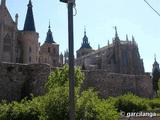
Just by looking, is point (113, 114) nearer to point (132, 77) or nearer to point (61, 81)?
point (61, 81)

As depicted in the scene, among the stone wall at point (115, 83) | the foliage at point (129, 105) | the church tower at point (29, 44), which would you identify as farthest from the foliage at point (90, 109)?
the church tower at point (29, 44)

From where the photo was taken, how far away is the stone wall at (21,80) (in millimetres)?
33344

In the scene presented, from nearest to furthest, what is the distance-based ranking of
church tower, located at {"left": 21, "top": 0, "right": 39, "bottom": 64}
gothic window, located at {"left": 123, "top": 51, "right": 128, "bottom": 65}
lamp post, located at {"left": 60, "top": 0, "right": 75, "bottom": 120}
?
lamp post, located at {"left": 60, "top": 0, "right": 75, "bottom": 120}
church tower, located at {"left": 21, "top": 0, "right": 39, "bottom": 64}
gothic window, located at {"left": 123, "top": 51, "right": 128, "bottom": 65}

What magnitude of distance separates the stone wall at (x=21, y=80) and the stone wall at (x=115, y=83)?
239 inches

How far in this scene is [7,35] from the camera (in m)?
61.9

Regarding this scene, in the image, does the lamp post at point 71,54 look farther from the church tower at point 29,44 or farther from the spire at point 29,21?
the spire at point 29,21

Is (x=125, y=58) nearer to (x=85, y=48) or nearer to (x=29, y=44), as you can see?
(x=85, y=48)

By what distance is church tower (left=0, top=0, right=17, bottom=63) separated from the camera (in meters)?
60.9

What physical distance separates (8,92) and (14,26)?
30.7 metres

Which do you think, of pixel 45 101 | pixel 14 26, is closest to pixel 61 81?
pixel 45 101

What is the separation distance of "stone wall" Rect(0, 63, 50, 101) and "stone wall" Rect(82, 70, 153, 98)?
19.9 ft

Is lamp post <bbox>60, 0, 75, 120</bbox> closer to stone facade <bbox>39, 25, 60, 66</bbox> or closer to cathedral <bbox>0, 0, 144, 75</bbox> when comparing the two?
cathedral <bbox>0, 0, 144, 75</bbox>

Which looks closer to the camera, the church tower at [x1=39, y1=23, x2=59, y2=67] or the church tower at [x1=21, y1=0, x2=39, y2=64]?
the church tower at [x1=21, y1=0, x2=39, y2=64]

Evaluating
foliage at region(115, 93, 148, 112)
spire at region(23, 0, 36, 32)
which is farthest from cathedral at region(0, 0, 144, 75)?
foliage at region(115, 93, 148, 112)
